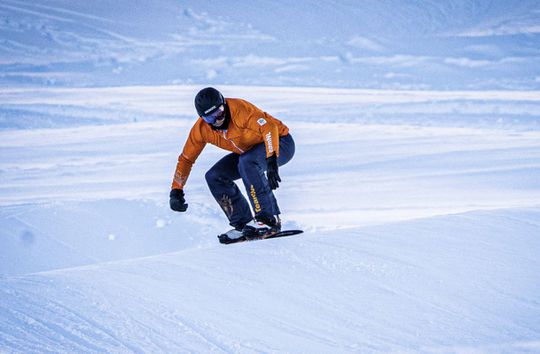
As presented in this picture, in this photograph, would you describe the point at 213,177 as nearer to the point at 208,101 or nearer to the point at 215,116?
the point at 215,116

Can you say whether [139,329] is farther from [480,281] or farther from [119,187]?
[119,187]

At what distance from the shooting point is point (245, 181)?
13.9 feet

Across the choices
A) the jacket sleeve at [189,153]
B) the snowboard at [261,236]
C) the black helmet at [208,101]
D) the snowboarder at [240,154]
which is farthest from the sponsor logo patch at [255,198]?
the black helmet at [208,101]

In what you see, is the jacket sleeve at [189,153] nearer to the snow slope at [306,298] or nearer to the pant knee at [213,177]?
the pant knee at [213,177]

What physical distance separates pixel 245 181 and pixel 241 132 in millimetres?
299

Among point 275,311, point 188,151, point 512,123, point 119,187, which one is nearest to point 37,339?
point 275,311

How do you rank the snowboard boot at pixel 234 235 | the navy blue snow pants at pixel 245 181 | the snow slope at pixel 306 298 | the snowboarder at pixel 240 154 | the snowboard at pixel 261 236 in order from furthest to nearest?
the snowboard boot at pixel 234 235
the snowboard at pixel 261 236
the navy blue snow pants at pixel 245 181
the snowboarder at pixel 240 154
the snow slope at pixel 306 298

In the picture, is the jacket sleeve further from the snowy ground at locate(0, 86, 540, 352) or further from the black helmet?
the snowy ground at locate(0, 86, 540, 352)

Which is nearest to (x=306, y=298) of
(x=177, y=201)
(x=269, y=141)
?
(x=269, y=141)

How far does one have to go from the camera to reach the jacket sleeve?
4.37 m

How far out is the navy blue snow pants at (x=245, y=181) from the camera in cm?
422

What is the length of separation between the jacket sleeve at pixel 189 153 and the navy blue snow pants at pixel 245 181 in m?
0.15

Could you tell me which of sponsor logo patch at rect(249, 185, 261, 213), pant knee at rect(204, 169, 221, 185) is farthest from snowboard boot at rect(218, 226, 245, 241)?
pant knee at rect(204, 169, 221, 185)

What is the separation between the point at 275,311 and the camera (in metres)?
2.75
